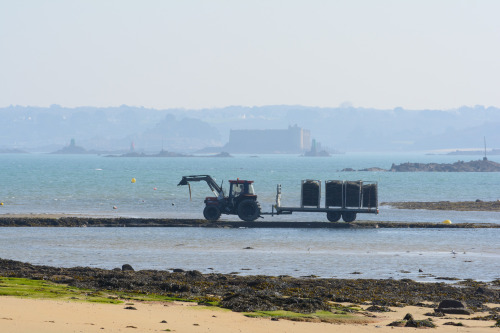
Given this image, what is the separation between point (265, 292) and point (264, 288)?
1.22 meters

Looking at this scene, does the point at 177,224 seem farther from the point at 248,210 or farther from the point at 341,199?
the point at 341,199

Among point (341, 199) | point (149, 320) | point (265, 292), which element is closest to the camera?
point (149, 320)

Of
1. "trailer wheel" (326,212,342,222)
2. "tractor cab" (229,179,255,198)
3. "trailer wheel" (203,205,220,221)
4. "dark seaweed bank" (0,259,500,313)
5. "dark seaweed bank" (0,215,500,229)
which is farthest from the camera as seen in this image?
"trailer wheel" (326,212,342,222)

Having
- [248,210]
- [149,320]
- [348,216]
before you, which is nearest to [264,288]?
[149,320]

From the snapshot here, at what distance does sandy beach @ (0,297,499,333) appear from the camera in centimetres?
2128

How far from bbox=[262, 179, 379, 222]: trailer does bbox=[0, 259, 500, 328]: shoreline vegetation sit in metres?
26.3

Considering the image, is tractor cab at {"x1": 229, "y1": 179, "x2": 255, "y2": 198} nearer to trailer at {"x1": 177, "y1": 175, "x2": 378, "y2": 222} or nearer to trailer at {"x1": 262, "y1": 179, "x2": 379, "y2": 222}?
trailer at {"x1": 177, "y1": 175, "x2": 378, "y2": 222}

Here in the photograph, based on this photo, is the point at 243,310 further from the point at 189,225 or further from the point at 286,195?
the point at 286,195

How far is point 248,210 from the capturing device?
189 ft

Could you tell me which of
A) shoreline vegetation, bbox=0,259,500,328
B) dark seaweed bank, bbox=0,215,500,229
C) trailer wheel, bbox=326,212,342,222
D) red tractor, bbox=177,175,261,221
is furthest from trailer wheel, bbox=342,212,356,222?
shoreline vegetation, bbox=0,259,500,328

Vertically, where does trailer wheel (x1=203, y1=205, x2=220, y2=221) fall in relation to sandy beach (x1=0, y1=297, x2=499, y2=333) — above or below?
above

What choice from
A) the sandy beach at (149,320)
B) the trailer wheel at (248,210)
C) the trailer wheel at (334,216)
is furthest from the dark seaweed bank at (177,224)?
the sandy beach at (149,320)

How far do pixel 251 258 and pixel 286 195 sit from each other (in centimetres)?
6421

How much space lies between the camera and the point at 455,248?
45.3m
